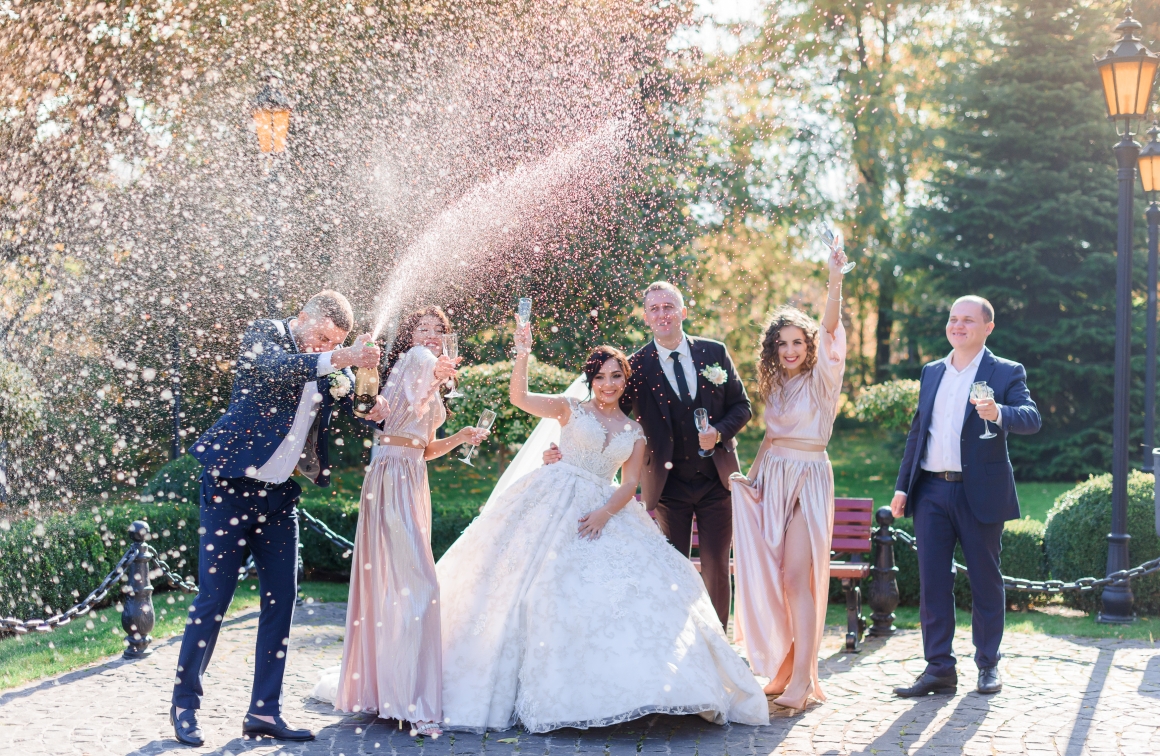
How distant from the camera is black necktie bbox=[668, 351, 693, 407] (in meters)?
6.19

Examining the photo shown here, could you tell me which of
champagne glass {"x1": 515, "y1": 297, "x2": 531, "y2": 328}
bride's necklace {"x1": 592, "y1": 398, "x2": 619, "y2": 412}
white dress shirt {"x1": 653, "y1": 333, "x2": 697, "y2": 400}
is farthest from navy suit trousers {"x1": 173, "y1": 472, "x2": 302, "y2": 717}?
white dress shirt {"x1": 653, "y1": 333, "x2": 697, "y2": 400}

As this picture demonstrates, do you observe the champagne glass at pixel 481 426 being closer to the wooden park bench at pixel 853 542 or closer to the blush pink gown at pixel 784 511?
the blush pink gown at pixel 784 511

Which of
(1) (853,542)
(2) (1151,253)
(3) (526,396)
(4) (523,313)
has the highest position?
(2) (1151,253)

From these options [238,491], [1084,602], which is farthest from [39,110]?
[1084,602]

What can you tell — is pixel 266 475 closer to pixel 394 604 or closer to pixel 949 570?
pixel 394 604

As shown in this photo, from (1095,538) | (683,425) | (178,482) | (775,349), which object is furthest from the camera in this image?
(178,482)

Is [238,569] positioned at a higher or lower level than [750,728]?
higher

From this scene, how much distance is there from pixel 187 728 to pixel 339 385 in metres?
1.80

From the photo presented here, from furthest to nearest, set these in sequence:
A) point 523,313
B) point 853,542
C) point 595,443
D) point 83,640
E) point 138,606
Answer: point 853,542 → point 83,640 → point 138,606 → point 595,443 → point 523,313

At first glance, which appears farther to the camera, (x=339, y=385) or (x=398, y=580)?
(x=398, y=580)

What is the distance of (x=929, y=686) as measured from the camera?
19.5 feet

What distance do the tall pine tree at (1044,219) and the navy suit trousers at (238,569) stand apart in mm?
16047

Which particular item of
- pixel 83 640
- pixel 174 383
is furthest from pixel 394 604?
pixel 174 383

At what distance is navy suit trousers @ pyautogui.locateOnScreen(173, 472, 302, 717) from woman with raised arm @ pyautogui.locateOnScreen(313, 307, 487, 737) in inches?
14.8
